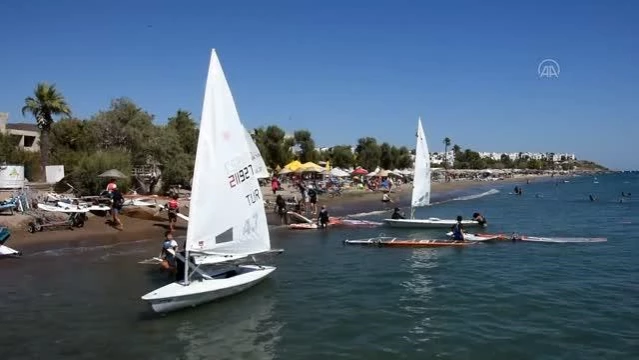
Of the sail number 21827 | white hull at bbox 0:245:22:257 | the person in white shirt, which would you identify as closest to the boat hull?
the person in white shirt

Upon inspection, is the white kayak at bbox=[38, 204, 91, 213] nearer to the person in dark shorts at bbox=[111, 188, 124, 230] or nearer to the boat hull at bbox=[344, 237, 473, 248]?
the person in dark shorts at bbox=[111, 188, 124, 230]

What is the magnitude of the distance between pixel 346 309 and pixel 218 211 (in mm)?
5272

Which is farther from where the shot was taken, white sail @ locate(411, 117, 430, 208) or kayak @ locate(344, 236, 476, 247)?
white sail @ locate(411, 117, 430, 208)

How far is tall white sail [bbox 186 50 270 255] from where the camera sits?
16359 mm

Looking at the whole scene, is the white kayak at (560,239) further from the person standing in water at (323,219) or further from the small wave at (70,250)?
the small wave at (70,250)

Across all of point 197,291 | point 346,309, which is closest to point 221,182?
point 197,291

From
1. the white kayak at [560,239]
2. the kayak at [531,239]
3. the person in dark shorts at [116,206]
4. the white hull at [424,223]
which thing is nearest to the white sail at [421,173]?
the white hull at [424,223]

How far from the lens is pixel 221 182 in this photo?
17.3 metres

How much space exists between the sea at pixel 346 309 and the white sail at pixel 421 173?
10.3 metres

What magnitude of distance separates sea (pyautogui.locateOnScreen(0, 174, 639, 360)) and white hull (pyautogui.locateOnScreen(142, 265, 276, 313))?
13.1 inches

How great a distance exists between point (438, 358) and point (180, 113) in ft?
195

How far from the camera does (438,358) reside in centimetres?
1366

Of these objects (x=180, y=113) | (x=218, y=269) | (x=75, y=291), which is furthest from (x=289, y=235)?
(x=180, y=113)

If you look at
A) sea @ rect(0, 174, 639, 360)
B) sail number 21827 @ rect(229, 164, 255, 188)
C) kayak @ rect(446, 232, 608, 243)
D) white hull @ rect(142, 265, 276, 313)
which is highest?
sail number 21827 @ rect(229, 164, 255, 188)
